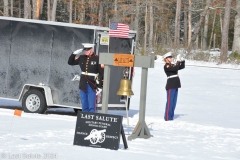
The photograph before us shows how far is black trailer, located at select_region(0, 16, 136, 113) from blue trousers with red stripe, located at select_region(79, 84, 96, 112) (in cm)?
78

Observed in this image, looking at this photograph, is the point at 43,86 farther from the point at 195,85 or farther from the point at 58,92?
the point at 195,85

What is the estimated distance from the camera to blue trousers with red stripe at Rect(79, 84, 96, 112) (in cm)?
1265

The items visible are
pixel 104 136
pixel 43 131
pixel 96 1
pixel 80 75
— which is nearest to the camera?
pixel 104 136

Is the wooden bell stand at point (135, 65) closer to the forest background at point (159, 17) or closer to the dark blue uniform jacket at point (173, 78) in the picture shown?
the dark blue uniform jacket at point (173, 78)

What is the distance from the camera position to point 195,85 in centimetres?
2345

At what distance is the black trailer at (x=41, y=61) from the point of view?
44.5ft

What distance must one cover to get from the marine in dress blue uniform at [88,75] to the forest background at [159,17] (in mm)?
16953

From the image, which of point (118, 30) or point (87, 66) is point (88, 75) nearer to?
point (87, 66)

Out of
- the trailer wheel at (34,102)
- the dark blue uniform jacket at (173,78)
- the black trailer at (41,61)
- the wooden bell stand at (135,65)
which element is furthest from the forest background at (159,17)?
the wooden bell stand at (135,65)

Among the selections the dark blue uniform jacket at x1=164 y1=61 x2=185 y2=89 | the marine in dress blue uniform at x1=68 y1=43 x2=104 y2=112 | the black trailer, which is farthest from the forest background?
the marine in dress blue uniform at x1=68 y1=43 x2=104 y2=112

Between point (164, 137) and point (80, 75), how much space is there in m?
2.91

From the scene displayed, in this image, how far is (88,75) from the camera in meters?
12.7

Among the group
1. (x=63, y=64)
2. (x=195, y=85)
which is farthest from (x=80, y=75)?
(x=195, y=85)

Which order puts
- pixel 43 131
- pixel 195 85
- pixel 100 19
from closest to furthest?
pixel 43 131, pixel 195 85, pixel 100 19
